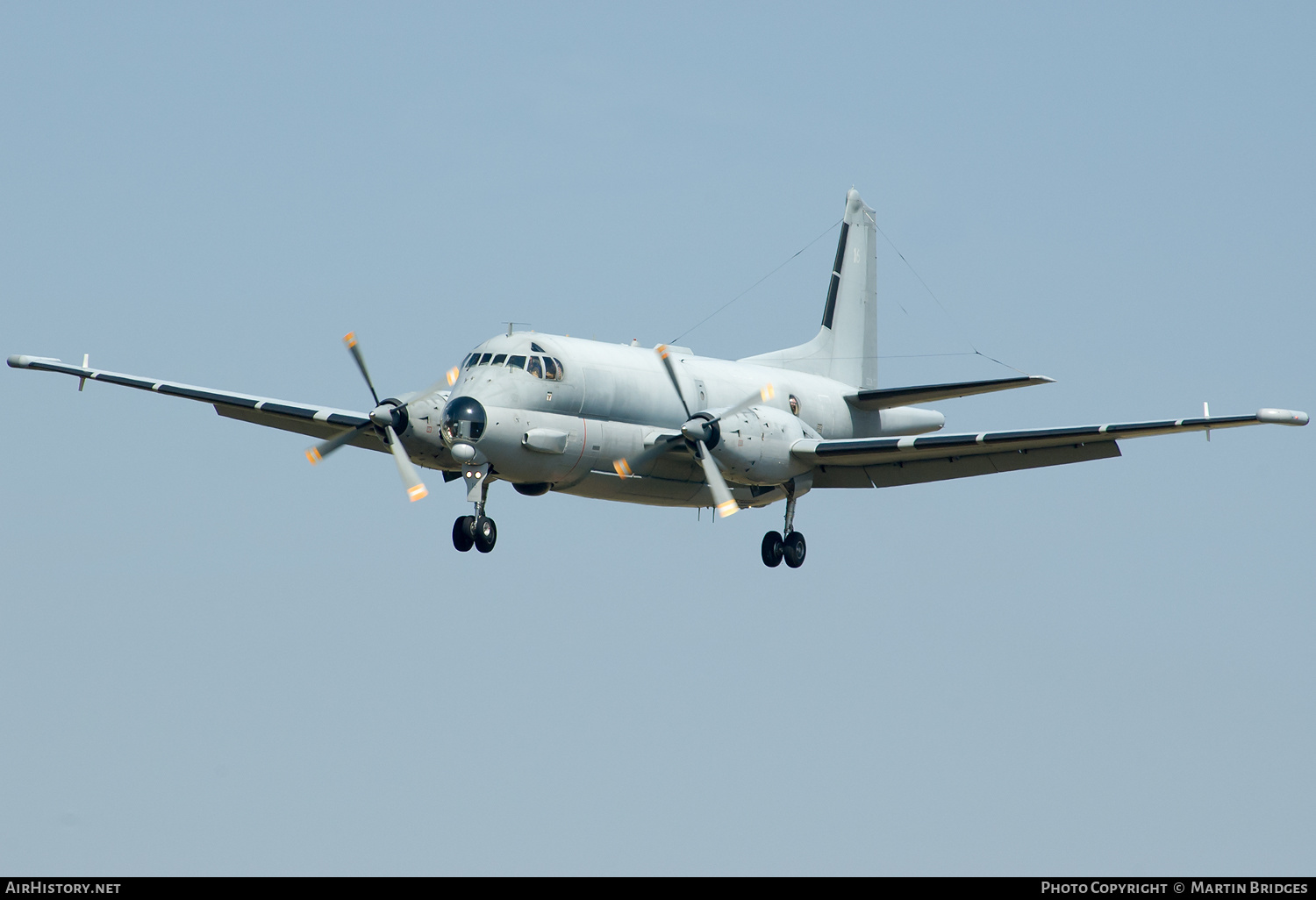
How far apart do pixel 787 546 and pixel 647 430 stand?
4.76 m

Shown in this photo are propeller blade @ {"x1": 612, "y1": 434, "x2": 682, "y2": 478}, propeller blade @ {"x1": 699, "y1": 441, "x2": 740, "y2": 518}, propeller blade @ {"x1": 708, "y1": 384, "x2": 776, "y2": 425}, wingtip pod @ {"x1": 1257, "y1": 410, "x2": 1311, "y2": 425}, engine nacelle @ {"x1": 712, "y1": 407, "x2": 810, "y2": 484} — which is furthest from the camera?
engine nacelle @ {"x1": 712, "y1": 407, "x2": 810, "y2": 484}

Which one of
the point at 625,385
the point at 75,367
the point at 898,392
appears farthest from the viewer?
the point at 898,392

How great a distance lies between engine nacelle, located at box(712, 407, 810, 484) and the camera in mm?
32938

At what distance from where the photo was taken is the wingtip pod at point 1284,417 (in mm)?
26891

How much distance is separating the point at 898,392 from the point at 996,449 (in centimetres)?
516

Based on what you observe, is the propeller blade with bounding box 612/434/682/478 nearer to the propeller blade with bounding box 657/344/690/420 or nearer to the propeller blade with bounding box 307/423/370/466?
the propeller blade with bounding box 657/344/690/420

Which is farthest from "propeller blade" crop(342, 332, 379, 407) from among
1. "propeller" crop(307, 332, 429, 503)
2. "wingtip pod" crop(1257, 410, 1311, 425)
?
"wingtip pod" crop(1257, 410, 1311, 425)

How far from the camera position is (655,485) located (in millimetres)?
33312

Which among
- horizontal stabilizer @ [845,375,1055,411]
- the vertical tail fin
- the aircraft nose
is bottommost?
the aircraft nose

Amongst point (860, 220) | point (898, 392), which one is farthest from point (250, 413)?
point (860, 220)

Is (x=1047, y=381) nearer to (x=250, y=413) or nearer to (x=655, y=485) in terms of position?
(x=655, y=485)

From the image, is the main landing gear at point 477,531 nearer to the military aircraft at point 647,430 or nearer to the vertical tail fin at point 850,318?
the military aircraft at point 647,430

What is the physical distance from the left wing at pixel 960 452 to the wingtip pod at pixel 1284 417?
1819 mm

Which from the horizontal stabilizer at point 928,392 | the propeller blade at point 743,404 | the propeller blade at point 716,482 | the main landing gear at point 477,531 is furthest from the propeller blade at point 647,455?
the horizontal stabilizer at point 928,392
